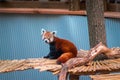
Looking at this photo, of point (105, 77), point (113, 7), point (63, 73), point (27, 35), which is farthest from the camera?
point (27, 35)

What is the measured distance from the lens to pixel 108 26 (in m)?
4.54

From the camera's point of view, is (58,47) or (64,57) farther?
(58,47)

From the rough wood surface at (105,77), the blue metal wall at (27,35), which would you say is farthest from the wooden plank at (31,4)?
the rough wood surface at (105,77)

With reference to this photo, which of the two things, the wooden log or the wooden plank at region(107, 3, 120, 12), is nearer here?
the wooden log

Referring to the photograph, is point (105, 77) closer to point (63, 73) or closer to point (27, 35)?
point (63, 73)

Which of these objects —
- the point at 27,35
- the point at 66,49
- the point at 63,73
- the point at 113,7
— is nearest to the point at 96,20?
the point at 66,49

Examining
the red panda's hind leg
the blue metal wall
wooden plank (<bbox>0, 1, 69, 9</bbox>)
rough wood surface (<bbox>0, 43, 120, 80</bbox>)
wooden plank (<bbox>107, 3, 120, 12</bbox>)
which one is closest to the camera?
rough wood surface (<bbox>0, 43, 120, 80</bbox>)

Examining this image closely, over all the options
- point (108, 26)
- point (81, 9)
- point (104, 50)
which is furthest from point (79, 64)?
point (81, 9)

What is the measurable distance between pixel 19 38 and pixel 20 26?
0.17m

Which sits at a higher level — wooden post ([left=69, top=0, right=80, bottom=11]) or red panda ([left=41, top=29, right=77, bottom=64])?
wooden post ([left=69, top=0, right=80, bottom=11])

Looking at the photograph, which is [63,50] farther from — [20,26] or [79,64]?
[20,26]

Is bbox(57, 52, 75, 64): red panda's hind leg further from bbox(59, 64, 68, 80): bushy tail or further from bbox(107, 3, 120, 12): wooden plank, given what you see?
bbox(107, 3, 120, 12): wooden plank

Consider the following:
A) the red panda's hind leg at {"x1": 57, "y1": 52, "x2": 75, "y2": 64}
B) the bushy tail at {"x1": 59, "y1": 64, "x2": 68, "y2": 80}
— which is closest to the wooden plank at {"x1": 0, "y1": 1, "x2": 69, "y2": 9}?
the red panda's hind leg at {"x1": 57, "y1": 52, "x2": 75, "y2": 64}

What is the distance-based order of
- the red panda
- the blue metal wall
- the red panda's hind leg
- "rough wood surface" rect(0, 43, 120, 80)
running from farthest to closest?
the blue metal wall < the red panda < the red panda's hind leg < "rough wood surface" rect(0, 43, 120, 80)
